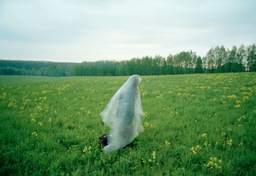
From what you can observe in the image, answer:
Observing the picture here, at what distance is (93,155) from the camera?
15.2 feet

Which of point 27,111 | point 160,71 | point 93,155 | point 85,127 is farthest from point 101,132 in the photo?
point 160,71

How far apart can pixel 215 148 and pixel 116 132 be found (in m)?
2.67

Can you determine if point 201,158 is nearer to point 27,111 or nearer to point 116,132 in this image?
point 116,132

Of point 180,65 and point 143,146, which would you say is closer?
point 143,146

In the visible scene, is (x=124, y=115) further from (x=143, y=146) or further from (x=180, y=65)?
(x=180, y=65)

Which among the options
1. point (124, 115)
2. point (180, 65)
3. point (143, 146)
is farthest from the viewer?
point (180, 65)

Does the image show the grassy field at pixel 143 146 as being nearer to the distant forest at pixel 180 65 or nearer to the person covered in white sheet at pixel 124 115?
the person covered in white sheet at pixel 124 115

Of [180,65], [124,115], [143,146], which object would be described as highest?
[180,65]

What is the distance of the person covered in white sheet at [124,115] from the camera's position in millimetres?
4621

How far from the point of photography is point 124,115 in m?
4.61

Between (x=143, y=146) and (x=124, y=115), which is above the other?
(x=124, y=115)

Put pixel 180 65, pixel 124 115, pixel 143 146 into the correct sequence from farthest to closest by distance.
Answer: pixel 180 65
pixel 143 146
pixel 124 115

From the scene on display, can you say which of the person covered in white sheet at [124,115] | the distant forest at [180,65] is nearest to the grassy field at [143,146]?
the person covered in white sheet at [124,115]

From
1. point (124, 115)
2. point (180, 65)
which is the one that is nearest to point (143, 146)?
point (124, 115)
